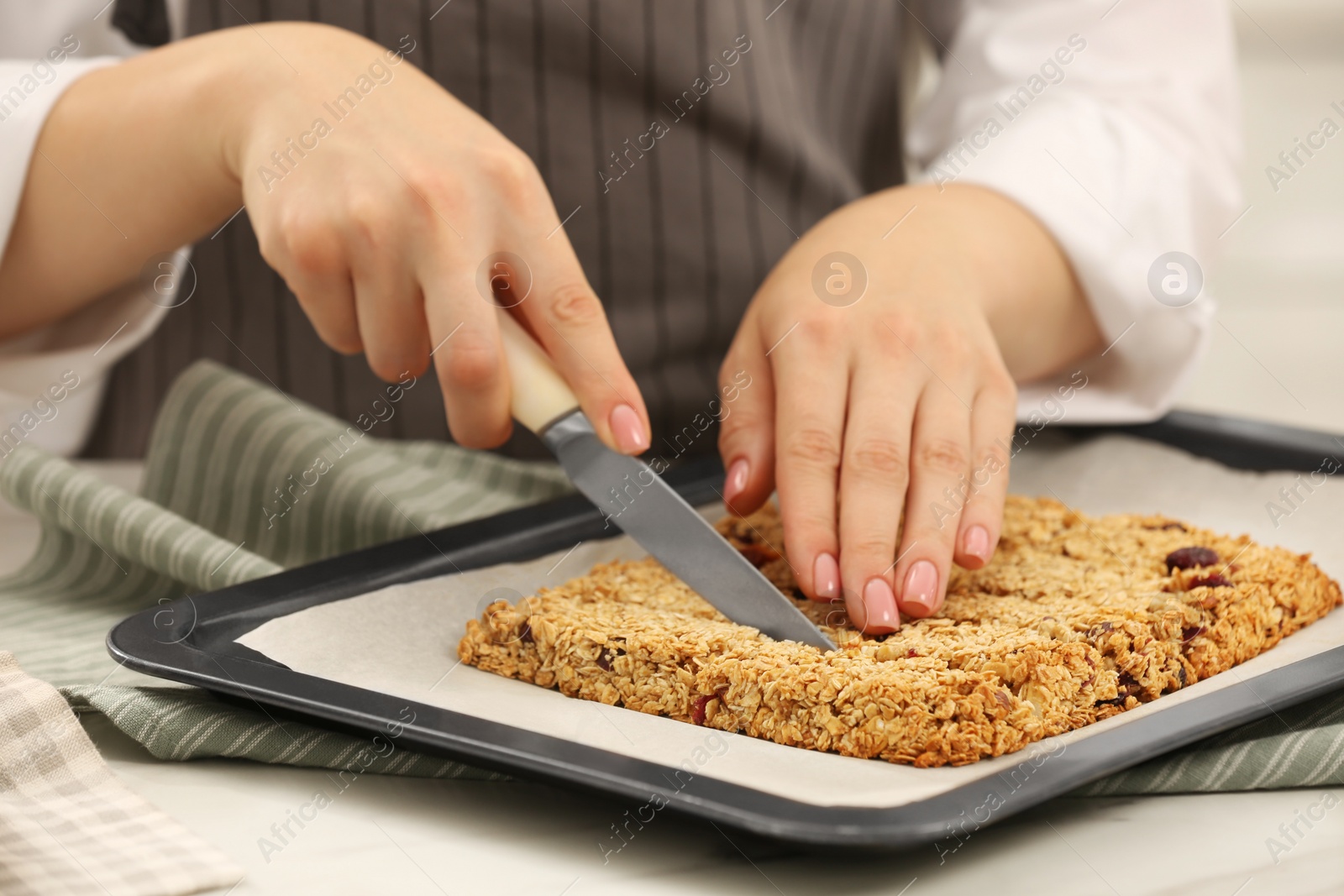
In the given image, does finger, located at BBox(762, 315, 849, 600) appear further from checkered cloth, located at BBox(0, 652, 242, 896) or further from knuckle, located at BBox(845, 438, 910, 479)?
checkered cloth, located at BBox(0, 652, 242, 896)

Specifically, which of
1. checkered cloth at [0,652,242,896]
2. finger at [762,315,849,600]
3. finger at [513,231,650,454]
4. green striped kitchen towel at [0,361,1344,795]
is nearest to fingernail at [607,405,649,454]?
finger at [513,231,650,454]

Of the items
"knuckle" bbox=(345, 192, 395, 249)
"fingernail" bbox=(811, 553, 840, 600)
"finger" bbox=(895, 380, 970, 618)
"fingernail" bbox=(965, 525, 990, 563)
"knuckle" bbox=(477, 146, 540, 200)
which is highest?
"knuckle" bbox=(477, 146, 540, 200)

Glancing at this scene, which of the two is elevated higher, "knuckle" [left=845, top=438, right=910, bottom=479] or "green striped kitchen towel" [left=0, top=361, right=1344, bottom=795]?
"knuckle" [left=845, top=438, right=910, bottom=479]

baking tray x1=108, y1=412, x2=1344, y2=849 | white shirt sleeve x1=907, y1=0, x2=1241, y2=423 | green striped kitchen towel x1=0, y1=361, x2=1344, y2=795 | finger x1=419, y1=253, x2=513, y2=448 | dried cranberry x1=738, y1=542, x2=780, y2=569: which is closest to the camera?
baking tray x1=108, y1=412, x2=1344, y2=849

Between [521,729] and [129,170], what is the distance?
1.87 feet

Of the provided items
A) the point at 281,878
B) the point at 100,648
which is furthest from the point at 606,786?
the point at 100,648

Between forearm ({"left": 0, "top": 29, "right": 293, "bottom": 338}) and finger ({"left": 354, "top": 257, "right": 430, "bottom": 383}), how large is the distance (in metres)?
0.17

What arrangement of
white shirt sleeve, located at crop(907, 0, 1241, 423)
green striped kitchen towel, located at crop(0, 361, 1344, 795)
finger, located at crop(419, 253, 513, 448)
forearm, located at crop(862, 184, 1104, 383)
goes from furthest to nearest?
1. white shirt sleeve, located at crop(907, 0, 1241, 423)
2. forearm, located at crop(862, 184, 1104, 383)
3. finger, located at crop(419, 253, 513, 448)
4. green striped kitchen towel, located at crop(0, 361, 1344, 795)

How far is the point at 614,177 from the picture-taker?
1.25 metres

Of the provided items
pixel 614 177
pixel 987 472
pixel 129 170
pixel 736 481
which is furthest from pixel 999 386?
pixel 129 170

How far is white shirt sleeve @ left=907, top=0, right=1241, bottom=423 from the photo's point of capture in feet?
3.58

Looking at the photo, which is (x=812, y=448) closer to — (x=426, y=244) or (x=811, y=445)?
(x=811, y=445)

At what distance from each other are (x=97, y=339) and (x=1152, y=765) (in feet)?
3.03

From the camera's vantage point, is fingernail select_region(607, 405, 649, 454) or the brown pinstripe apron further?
the brown pinstripe apron
